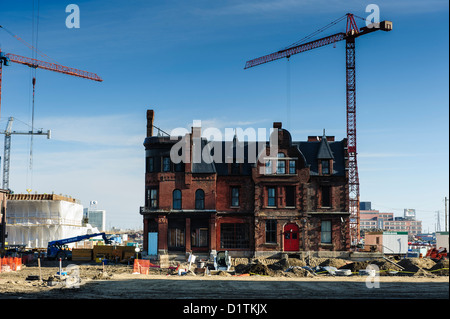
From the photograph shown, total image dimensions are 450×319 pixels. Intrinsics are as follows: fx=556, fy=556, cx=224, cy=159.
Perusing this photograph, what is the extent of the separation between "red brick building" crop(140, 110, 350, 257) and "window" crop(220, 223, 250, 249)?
4.0 inches

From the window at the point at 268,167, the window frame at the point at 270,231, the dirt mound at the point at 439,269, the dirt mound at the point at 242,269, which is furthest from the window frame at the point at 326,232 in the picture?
the dirt mound at the point at 439,269

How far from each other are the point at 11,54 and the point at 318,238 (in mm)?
93059

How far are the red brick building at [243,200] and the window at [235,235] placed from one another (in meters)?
0.10

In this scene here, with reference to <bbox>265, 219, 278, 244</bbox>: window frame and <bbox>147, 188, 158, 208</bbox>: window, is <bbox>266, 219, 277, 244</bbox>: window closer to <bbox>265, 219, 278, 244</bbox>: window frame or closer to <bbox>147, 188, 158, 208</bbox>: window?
<bbox>265, 219, 278, 244</bbox>: window frame

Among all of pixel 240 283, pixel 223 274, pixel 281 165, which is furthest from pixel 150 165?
pixel 240 283

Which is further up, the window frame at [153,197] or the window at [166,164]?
the window at [166,164]

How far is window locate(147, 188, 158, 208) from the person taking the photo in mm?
56375

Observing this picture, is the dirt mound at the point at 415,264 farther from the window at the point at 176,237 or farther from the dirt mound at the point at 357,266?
the window at the point at 176,237

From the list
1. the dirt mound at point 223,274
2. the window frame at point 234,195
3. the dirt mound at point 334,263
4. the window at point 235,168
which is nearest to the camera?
the dirt mound at point 223,274

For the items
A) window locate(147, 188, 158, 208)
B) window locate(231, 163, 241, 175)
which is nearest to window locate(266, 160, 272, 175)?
window locate(231, 163, 241, 175)

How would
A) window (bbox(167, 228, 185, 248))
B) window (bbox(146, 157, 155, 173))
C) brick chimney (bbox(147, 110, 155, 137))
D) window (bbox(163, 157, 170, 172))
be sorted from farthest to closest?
brick chimney (bbox(147, 110, 155, 137))
window (bbox(146, 157, 155, 173))
window (bbox(163, 157, 170, 172))
window (bbox(167, 228, 185, 248))

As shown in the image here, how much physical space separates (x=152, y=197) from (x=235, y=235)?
9284 millimetres

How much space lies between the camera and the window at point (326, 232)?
56.5 metres

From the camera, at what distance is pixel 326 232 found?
56656 mm
